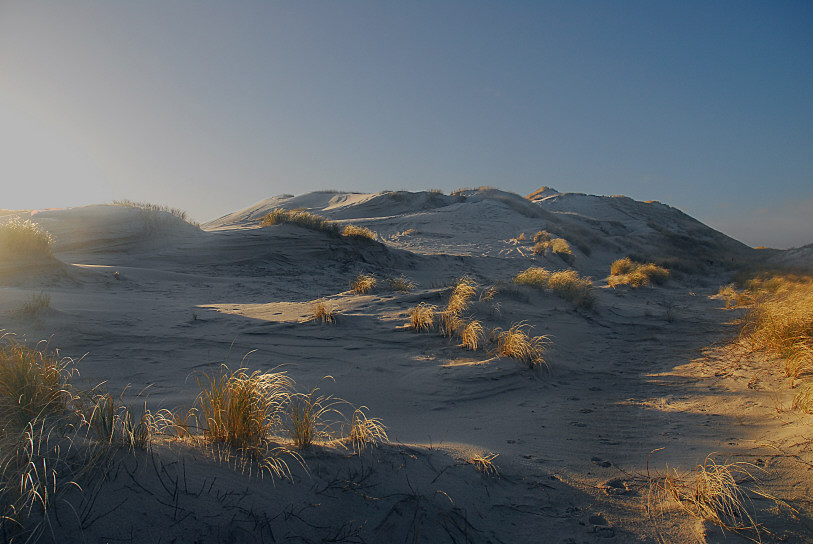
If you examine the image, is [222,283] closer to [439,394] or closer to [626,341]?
[439,394]

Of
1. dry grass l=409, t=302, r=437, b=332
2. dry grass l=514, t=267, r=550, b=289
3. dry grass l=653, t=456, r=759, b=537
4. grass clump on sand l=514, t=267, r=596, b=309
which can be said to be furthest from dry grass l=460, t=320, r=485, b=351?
dry grass l=514, t=267, r=550, b=289

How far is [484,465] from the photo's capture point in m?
2.72

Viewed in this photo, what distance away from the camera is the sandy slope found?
6.64 feet

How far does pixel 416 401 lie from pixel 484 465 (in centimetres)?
155

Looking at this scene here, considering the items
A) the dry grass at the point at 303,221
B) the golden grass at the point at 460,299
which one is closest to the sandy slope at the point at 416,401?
the golden grass at the point at 460,299

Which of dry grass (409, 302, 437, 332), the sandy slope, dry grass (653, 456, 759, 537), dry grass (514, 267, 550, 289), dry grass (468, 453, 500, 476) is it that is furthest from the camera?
dry grass (514, 267, 550, 289)

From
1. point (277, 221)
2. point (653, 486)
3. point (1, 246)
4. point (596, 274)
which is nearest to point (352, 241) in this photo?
point (277, 221)

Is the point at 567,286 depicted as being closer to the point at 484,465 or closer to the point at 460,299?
the point at 460,299

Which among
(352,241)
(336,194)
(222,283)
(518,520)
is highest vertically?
(336,194)

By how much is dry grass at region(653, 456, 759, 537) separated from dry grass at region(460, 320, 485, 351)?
305 centimetres

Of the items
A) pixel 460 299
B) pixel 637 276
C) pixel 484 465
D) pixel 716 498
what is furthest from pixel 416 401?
pixel 637 276

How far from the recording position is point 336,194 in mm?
38375

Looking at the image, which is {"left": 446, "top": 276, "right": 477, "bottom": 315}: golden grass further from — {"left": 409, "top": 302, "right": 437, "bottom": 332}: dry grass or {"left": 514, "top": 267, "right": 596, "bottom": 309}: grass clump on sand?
{"left": 514, "top": 267, "right": 596, "bottom": 309}: grass clump on sand

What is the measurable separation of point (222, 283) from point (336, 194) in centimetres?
2959
